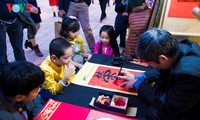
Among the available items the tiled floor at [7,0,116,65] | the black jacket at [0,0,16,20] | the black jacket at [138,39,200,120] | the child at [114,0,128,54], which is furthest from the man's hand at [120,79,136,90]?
the tiled floor at [7,0,116,65]

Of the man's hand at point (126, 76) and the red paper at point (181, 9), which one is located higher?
the red paper at point (181, 9)

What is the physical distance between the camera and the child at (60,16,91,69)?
2068 millimetres

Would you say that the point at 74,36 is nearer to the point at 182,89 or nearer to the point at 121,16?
the point at 121,16

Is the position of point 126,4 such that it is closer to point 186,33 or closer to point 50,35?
point 186,33

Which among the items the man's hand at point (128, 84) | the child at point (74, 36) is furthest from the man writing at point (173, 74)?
the child at point (74, 36)

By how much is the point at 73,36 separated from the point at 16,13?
0.68 m

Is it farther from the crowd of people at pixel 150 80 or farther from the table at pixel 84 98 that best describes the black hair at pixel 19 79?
the table at pixel 84 98

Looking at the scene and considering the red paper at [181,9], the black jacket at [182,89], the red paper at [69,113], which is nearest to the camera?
the black jacket at [182,89]

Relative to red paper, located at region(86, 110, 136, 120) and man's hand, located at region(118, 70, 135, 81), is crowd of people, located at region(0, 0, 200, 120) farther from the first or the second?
red paper, located at region(86, 110, 136, 120)

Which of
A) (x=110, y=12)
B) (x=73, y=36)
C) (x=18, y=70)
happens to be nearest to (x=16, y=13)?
(x=73, y=36)

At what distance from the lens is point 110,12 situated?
5.73 meters

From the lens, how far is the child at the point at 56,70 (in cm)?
146

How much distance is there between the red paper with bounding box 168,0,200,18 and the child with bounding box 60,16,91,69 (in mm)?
967

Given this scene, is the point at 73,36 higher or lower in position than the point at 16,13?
lower
